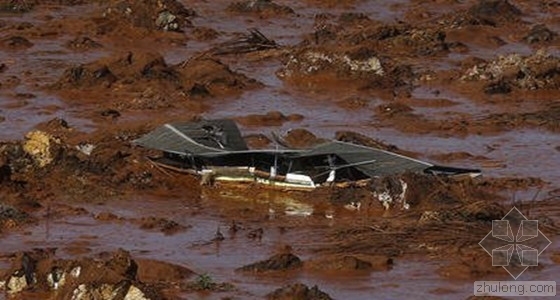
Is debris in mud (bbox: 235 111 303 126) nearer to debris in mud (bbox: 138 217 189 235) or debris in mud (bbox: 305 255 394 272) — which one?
debris in mud (bbox: 138 217 189 235)

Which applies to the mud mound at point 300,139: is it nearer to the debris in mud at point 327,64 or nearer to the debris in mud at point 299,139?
the debris in mud at point 299,139

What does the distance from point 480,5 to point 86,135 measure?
10.0 m

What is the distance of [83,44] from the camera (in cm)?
2098

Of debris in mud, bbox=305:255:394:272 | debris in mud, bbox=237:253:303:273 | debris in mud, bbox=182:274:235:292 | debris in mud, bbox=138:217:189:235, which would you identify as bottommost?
debris in mud, bbox=138:217:189:235

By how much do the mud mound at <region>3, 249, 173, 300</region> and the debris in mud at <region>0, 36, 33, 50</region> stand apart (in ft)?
34.0

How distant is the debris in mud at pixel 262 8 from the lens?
2417cm

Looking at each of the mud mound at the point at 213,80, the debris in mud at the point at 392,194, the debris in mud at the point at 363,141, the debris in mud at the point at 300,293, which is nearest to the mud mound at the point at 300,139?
the debris in mud at the point at 363,141

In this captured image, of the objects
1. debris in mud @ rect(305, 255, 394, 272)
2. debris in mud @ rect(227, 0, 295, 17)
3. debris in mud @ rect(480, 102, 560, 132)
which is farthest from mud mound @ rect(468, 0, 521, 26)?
debris in mud @ rect(305, 255, 394, 272)

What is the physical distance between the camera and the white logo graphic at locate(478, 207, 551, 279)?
11.1m

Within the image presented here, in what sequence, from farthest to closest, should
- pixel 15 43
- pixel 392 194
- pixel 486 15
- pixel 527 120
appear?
pixel 486 15, pixel 15 43, pixel 527 120, pixel 392 194

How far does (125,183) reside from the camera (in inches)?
538

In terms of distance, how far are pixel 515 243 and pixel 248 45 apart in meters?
9.93

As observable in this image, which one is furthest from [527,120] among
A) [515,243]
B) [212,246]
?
[212,246]

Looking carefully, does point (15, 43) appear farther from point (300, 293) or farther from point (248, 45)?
point (300, 293)
